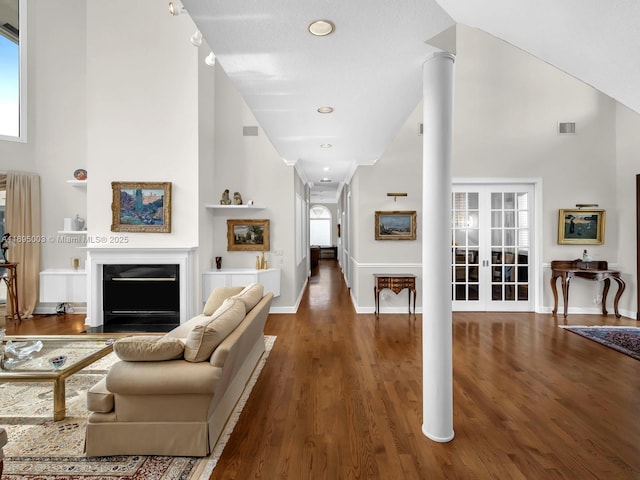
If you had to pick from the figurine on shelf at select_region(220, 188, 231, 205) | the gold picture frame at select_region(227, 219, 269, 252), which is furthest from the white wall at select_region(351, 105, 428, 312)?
the figurine on shelf at select_region(220, 188, 231, 205)

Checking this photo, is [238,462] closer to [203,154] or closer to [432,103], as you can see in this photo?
[432,103]

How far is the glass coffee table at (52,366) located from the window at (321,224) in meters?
14.3

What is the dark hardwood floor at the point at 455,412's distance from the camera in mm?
2000

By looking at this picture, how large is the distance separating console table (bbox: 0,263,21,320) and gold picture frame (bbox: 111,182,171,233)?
79.0 inches

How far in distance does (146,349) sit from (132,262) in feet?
11.9

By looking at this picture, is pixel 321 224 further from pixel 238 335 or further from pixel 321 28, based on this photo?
pixel 321 28

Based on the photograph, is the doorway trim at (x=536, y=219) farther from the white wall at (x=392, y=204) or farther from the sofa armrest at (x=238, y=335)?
the sofa armrest at (x=238, y=335)

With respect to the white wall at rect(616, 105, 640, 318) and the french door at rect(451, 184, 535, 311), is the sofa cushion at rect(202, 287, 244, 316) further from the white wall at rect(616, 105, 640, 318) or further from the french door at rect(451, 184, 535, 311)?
the white wall at rect(616, 105, 640, 318)

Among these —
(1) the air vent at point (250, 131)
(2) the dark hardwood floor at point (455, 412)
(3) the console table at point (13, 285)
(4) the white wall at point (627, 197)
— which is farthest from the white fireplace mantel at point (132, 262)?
(4) the white wall at point (627, 197)

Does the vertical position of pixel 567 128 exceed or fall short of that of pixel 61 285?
it exceeds it

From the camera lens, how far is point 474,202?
19.3ft

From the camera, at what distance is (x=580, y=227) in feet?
18.5

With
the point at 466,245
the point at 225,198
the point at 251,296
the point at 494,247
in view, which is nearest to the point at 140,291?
the point at 225,198

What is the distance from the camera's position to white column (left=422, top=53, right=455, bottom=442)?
7.31ft
